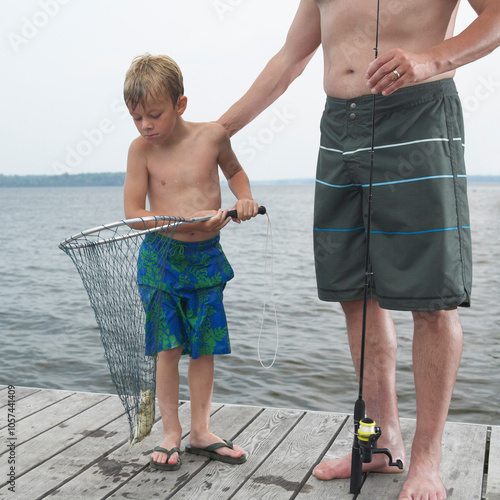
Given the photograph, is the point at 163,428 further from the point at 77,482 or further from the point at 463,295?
the point at 463,295

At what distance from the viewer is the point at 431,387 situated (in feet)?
7.56

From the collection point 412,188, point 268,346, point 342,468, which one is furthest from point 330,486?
point 268,346

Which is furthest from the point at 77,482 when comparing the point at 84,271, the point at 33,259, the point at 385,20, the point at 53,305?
the point at 33,259

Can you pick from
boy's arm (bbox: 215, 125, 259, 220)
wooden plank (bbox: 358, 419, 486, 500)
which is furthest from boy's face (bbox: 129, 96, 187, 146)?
wooden plank (bbox: 358, 419, 486, 500)

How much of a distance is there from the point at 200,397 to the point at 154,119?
3.75 ft

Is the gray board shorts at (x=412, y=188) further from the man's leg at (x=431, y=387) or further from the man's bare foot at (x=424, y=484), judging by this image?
the man's bare foot at (x=424, y=484)

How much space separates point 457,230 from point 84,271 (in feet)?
4.22

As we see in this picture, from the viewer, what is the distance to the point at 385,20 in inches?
88.4

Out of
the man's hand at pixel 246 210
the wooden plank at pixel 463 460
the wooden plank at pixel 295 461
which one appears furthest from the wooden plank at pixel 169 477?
the man's hand at pixel 246 210

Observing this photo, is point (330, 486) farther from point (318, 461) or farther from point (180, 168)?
point (180, 168)

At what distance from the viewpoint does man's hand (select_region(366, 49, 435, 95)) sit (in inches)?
79.0

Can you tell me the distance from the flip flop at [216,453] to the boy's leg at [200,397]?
0.8 inches

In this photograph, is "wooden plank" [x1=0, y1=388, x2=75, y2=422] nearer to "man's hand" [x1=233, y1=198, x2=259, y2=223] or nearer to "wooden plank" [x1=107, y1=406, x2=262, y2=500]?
"wooden plank" [x1=107, y1=406, x2=262, y2=500]

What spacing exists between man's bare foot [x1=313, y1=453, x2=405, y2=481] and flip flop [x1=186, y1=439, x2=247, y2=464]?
0.32 m
